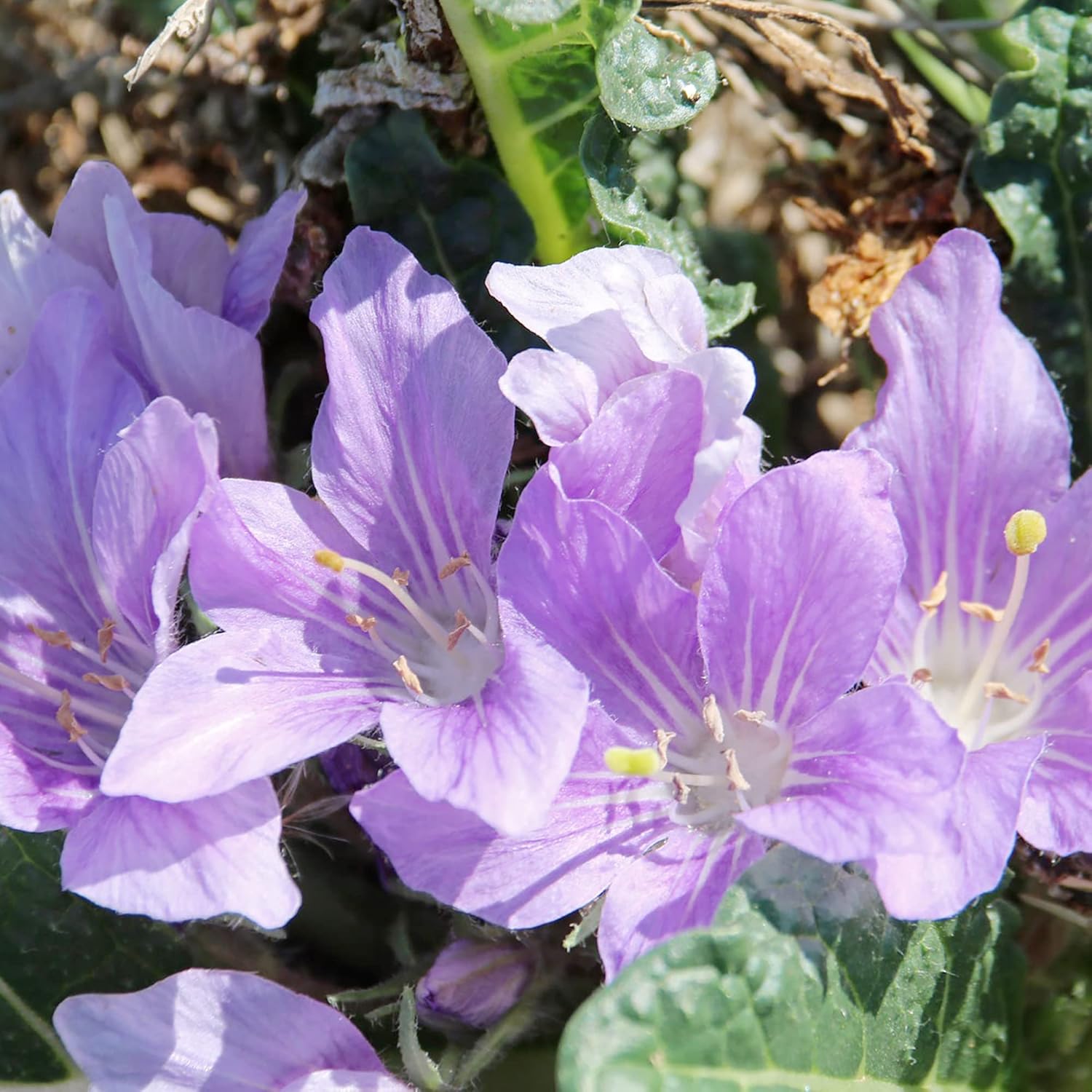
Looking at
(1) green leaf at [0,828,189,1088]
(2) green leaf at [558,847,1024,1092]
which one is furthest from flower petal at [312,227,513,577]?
(1) green leaf at [0,828,189,1088]

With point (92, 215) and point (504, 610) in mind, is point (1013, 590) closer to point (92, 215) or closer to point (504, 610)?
point (504, 610)

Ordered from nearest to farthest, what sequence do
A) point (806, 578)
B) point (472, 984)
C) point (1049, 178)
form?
point (806, 578) → point (472, 984) → point (1049, 178)

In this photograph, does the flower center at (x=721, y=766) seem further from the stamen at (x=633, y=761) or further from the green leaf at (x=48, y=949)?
the green leaf at (x=48, y=949)

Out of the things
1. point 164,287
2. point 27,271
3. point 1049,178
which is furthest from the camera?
point 1049,178

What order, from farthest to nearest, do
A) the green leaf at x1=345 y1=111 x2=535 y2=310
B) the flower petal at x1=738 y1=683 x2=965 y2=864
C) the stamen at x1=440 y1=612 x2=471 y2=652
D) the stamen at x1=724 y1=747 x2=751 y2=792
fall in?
the green leaf at x1=345 y1=111 x2=535 y2=310 → the stamen at x1=440 y1=612 x2=471 y2=652 → the stamen at x1=724 y1=747 x2=751 y2=792 → the flower petal at x1=738 y1=683 x2=965 y2=864

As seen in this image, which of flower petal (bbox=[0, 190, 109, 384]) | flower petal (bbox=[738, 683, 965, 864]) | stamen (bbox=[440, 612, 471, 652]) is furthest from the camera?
flower petal (bbox=[0, 190, 109, 384])

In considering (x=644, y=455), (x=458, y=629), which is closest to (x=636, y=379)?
(x=644, y=455)

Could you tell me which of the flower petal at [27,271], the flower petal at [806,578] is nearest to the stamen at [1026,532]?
the flower petal at [806,578]

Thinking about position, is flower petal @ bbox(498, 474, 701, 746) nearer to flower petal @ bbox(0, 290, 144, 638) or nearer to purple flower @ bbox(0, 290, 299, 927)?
purple flower @ bbox(0, 290, 299, 927)
